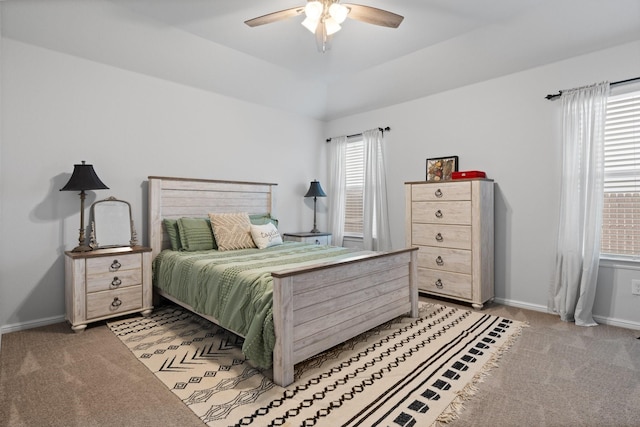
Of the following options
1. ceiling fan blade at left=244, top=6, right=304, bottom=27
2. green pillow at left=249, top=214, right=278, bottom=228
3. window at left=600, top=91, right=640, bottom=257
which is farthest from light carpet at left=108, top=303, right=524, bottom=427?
ceiling fan blade at left=244, top=6, right=304, bottom=27

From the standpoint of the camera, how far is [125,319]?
10.2 feet

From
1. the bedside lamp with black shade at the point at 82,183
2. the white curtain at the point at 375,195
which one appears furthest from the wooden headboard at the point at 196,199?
the white curtain at the point at 375,195

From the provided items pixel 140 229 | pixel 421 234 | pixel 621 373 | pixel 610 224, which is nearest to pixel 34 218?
pixel 140 229

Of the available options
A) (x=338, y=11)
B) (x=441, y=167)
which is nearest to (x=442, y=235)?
(x=441, y=167)

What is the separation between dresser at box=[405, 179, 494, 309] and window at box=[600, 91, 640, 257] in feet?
3.18

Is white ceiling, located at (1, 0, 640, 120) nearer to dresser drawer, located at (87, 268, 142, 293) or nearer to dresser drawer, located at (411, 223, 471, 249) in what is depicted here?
dresser drawer, located at (411, 223, 471, 249)

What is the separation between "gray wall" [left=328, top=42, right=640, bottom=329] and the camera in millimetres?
2963

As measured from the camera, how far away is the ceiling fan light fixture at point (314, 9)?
89.4 inches

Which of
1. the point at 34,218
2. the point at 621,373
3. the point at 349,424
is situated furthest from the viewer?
the point at 34,218

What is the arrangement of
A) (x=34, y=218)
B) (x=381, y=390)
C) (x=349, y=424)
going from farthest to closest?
(x=34, y=218) → (x=381, y=390) → (x=349, y=424)

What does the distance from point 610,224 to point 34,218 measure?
5185 millimetres

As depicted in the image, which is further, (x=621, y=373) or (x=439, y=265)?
(x=439, y=265)

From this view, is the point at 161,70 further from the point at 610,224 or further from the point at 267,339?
the point at 610,224

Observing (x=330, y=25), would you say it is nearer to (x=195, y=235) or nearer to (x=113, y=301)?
(x=195, y=235)
